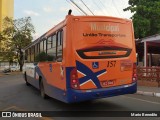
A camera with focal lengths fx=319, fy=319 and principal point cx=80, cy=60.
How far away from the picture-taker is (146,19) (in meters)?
34.5

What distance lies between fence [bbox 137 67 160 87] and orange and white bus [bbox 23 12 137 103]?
877 cm

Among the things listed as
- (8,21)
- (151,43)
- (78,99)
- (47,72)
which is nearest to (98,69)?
(78,99)

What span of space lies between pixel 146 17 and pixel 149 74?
53.6 feet

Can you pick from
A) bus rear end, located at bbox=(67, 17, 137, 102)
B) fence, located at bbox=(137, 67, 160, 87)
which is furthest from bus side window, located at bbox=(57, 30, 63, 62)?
fence, located at bbox=(137, 67, 160, 87)

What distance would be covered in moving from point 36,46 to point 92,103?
5314mm

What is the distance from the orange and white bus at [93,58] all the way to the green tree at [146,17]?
79.4ft

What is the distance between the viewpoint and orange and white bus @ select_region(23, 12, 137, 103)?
9898mm

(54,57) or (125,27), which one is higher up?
(125,27)

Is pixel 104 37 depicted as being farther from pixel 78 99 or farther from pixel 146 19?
pixel 146 19

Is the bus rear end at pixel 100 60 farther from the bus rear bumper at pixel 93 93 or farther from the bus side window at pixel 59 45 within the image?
the bus side window at pixel 59 45

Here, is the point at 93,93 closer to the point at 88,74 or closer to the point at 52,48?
the point at 88,74

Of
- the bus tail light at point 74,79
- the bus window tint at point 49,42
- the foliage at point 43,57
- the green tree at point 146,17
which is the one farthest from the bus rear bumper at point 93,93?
the green tree at point 146,17

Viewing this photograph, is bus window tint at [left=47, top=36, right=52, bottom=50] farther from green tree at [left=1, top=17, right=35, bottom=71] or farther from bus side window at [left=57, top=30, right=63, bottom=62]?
green tree at [left=1, top=17, right=35, bottom=71]

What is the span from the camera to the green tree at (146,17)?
34.4 metres
